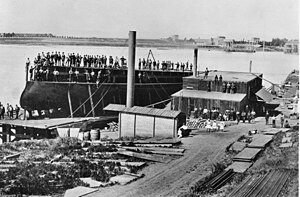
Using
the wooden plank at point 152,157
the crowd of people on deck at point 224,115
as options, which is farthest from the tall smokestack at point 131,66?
the crowd of people on deck at point 224,115

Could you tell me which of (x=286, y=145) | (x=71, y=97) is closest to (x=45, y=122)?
(x=71, y=97)

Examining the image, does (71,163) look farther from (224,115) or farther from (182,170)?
(224,115)

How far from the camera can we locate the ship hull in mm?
16266

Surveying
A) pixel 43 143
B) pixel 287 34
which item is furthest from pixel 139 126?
pixel 287 34

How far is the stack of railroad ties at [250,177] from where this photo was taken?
736 cm

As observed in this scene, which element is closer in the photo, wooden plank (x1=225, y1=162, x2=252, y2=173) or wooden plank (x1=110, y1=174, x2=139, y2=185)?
wooden plank (x1=110, y1=174, x2=139, y2=185)

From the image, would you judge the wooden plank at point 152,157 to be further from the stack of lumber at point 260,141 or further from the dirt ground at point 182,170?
the stack of lumber at point 260,141

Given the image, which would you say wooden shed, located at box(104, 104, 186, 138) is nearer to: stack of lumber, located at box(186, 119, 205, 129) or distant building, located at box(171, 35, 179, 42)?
distant building, located at box(171, 35, 179, 42)

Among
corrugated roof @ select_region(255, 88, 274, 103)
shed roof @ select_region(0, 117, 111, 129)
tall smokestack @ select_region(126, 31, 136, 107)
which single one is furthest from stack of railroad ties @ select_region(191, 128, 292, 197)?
corrugated roof @ select_region(255, 88, 274, 103)

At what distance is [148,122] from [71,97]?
6.34 meters

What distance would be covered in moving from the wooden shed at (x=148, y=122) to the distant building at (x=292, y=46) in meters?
3.36

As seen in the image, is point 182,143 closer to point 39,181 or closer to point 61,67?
point 39,181

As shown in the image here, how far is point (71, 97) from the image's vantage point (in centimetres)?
1672

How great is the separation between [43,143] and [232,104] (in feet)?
24.7
